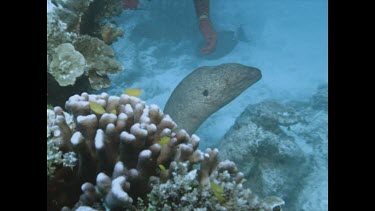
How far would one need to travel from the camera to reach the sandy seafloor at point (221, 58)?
39.3ft

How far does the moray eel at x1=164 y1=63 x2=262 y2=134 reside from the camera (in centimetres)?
796

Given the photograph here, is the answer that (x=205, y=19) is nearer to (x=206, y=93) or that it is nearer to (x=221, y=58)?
(x=221, y=58)

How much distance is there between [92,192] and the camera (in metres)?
2.57

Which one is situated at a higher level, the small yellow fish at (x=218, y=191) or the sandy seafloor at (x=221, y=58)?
the sandy seafloor at (x=221, y=58)

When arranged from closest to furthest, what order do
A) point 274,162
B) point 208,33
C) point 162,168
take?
point 162,168 → point 274,162 → point 208,33

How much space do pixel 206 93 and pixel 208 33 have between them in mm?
5682

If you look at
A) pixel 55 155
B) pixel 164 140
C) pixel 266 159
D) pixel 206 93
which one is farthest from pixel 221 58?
pixel 55 155

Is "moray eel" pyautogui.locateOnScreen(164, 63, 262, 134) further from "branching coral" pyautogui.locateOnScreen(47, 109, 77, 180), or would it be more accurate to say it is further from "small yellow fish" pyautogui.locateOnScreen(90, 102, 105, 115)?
"branching coral" pyautogui.locateOnScreen(47, 109, 77, 180)

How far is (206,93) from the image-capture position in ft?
26.1

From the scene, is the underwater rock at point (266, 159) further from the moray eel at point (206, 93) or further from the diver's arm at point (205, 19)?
the diver's arm at point (205, 19)

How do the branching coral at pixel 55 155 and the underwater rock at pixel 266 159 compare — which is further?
the underwater rock at pixel 266 159

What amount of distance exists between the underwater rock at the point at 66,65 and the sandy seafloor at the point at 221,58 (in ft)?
18.8

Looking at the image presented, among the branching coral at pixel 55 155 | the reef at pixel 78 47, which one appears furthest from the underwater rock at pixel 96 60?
the branching coral at pixel 55 155
